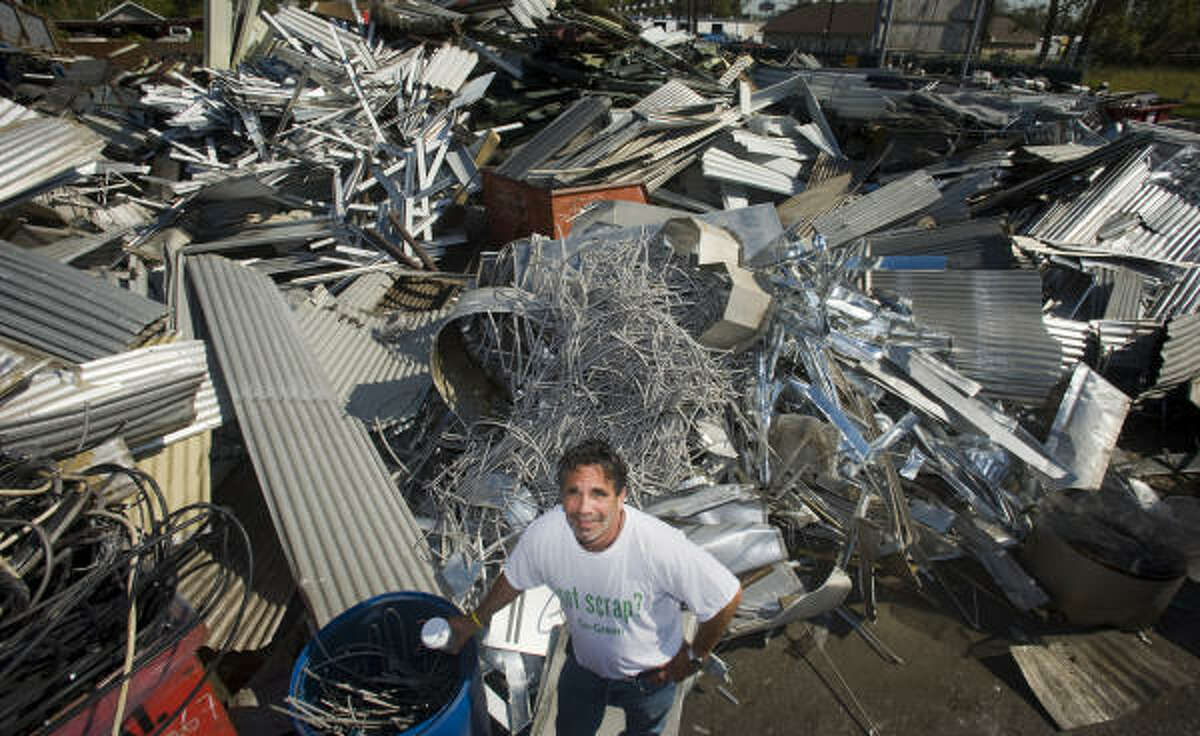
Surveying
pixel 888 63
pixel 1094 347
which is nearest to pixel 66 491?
pixel 1094 347

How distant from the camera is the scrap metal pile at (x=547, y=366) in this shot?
2938 mm

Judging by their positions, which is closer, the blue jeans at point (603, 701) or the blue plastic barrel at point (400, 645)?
the blue plastic barrel at point (400, 645)

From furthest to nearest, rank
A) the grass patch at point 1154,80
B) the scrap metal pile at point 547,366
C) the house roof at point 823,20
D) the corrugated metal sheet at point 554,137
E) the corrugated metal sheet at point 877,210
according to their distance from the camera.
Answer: the house roof at point 823,20 → the grass patch at point 1154,80 → the corrugated metal sheet at point 554,137 → the corrugated metal sheet at point 877,210 → the scrap metal pile at point 547,366

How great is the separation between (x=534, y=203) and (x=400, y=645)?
5353 millimetres

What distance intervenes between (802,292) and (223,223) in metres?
6.35

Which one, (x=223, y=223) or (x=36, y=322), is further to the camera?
(x=223, y=223)

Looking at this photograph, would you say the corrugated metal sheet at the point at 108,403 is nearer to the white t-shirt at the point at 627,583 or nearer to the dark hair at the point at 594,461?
the white t-shirt at the point at 627,583

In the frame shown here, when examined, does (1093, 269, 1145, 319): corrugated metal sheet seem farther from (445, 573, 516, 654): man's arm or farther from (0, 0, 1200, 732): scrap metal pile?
(445, 573, 516, 654): man's arm

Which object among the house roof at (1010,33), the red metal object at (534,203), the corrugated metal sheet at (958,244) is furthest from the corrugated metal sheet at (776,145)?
the house roof at (1010,33)

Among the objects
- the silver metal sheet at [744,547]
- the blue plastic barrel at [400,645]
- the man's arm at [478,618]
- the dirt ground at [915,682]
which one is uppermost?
the man's arm at [478,618]

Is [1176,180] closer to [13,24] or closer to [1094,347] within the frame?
[1094,347]

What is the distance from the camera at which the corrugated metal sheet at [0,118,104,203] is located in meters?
3.80

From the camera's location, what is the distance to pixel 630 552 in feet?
6.66

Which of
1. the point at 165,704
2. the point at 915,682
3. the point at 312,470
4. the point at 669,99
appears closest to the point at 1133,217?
the point at 669,99
